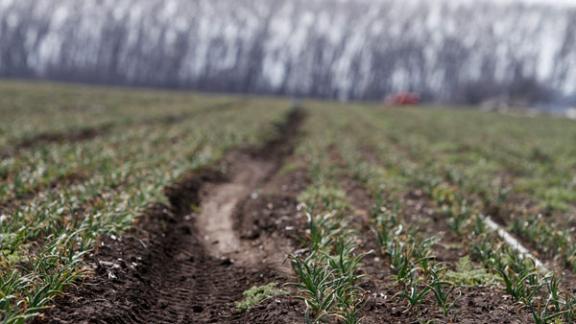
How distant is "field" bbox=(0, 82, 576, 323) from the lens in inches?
154

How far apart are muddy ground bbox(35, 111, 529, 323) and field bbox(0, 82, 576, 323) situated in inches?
0.7

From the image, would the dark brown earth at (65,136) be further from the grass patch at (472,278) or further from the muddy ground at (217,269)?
the grass patch at (472,278)

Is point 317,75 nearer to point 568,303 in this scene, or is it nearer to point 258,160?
point 258,160

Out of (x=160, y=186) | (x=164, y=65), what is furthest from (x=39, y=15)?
(x=160, y=186)

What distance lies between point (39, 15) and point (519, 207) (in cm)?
9530

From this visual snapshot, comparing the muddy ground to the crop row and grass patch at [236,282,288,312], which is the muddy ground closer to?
grass patch at [236,282,288,312]

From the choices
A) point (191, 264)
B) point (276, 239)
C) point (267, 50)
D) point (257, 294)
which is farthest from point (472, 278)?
point (267, 50)

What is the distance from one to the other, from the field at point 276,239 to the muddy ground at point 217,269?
19 mm

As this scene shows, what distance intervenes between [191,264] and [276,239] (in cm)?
107

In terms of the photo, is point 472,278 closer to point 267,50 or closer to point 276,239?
point 276,239

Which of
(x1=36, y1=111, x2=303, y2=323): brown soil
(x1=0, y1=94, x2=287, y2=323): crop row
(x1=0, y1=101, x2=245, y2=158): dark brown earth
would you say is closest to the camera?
(x1=0, y1=94, x2=287, y2=323): crop row

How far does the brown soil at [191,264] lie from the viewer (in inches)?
155

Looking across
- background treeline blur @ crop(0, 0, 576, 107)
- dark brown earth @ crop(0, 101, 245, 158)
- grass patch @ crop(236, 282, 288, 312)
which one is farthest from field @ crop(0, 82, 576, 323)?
background treeline blur @ crop(0, 0, 576, 107)

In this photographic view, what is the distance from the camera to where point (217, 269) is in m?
5.34
